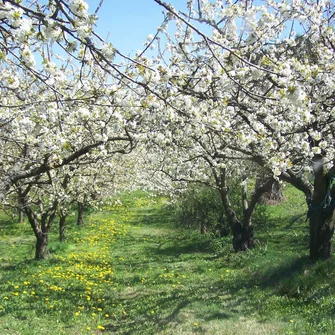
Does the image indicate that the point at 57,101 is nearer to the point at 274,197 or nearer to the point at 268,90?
the point at 268,90

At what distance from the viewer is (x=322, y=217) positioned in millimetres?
9438

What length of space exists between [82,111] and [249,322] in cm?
446

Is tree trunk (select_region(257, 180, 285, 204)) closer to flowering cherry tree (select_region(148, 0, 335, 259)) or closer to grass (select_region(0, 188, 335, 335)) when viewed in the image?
grass (select_region(0, 188, 335, 335))

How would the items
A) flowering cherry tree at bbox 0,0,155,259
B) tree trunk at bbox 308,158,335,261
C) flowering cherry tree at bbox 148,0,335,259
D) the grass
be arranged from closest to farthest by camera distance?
flowering cherry tree at bbox 0,0,155,259 < flowering cherry tree at bbox 148,0,335,259 < the grass < tree trunk at bbox 308,158,335,261

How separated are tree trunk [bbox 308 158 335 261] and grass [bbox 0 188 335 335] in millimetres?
471

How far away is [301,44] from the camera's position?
862 cm

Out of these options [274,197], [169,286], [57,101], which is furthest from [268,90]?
[274,197]

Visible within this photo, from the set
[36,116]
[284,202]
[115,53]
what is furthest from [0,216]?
[115,53]

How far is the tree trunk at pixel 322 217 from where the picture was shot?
9352 mm

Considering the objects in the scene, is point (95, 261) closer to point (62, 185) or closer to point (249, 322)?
point (62, 185)

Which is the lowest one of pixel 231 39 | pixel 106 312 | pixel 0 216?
pixel 106 312

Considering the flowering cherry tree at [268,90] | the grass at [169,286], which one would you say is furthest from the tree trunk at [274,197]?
the flowering cherry tree at [268,90]

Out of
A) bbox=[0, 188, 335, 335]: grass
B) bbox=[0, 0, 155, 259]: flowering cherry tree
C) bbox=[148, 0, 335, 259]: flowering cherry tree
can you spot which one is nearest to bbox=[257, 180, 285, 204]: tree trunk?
bbox=[0, 188, 335, 335]: grass

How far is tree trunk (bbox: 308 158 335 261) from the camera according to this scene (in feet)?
30.7
